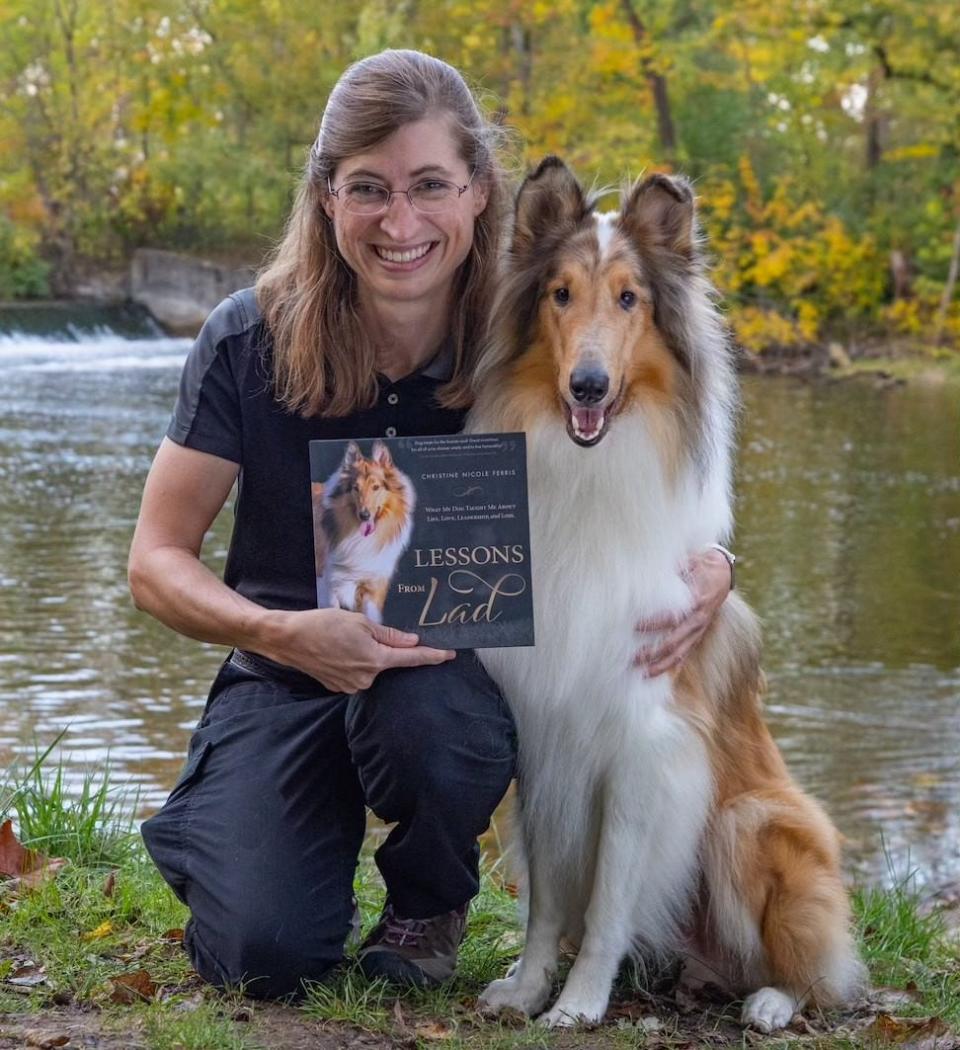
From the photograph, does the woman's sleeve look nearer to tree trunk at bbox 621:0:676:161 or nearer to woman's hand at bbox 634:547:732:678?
woman's hand at bbox 634:547:732:678

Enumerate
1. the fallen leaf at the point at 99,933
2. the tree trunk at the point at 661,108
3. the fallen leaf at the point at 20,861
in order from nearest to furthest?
the fallen leaf at the point at 99,933 → the fallen leaf at the point at 20,861 → the tree trunk at the point at 661,108

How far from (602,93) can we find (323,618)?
711 inches

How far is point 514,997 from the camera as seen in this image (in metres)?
3.15

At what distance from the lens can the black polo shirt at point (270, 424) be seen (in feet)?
10.6

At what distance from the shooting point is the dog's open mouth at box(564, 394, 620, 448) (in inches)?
115

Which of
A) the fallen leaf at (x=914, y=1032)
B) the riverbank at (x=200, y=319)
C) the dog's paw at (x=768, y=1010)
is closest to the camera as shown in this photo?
the fallen leaf at (x=914, y=1032)

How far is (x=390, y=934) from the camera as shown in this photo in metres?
3.29

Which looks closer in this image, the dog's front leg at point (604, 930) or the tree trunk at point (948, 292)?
the dog's front leg at point (604, 930)

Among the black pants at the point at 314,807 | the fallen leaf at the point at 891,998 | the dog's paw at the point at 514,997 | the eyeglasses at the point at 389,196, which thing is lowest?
the fallen leaf at the point at 891,998

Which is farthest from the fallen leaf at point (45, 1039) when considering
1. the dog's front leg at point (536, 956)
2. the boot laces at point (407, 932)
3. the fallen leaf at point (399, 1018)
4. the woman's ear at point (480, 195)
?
the woman's ear at point (480, 195)

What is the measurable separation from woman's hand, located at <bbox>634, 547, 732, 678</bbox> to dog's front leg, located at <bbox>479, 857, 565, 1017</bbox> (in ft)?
1.79

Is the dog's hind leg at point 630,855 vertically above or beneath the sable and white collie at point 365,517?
beneath

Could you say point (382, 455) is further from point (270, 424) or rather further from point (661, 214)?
point (661, 214)

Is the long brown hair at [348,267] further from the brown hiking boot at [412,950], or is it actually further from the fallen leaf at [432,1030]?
the fallen leaf at [432,1030]
